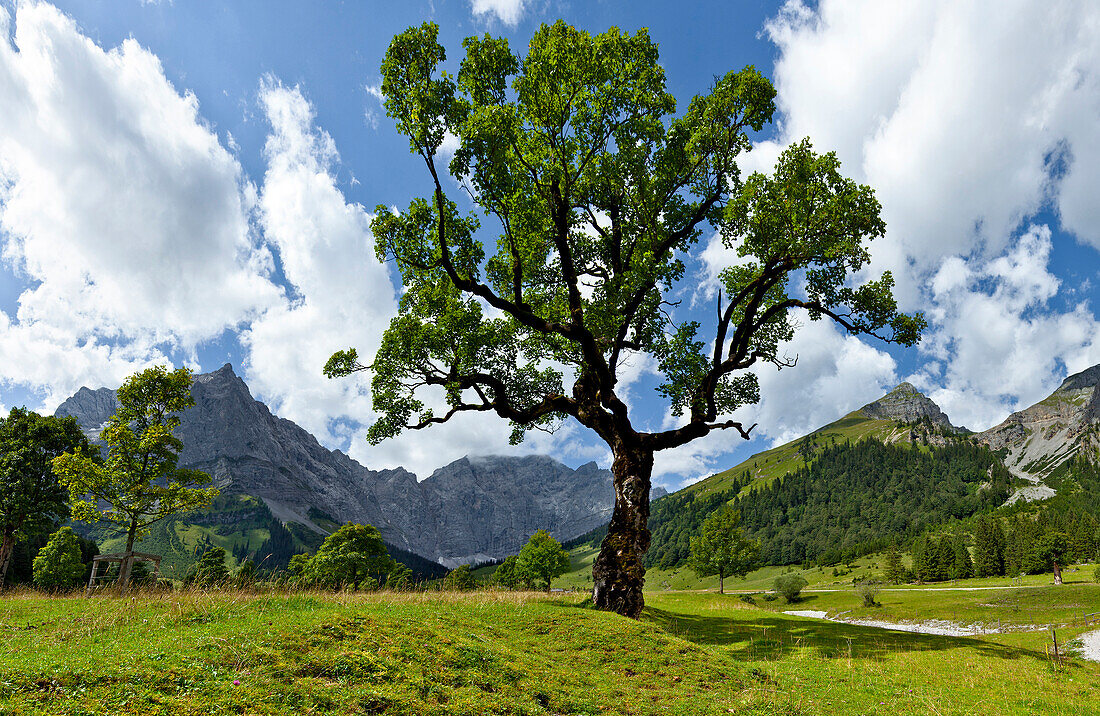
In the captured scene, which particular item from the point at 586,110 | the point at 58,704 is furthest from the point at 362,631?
the point at 586,110

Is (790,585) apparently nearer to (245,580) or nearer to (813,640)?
(813,640)

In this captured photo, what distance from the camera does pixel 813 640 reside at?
18094 millimetres

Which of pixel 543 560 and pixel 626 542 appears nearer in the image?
pixel 626 542

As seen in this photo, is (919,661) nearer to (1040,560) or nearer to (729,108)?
(729,108)

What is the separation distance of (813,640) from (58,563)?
221 ft

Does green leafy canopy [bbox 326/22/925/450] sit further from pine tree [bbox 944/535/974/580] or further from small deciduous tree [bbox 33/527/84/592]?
pine tree [bbox 944/535/974/580]

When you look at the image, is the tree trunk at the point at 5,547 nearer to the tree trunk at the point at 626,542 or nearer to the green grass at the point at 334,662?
the green grass at the point at 334,662

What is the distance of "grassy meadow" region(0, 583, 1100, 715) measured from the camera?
6539mm

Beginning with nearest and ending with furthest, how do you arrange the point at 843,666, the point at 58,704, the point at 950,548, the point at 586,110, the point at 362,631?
1. the point at 58,704
2. the point at 362,631
3. the point at 843,666
4. the point at 586,110
5. the point at 950,548

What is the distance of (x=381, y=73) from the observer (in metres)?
15.3

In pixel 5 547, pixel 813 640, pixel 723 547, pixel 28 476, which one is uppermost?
pixel 28 476

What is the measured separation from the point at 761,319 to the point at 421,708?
18597 millimetres

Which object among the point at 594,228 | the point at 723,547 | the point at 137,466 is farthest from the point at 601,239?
the point at 723,547

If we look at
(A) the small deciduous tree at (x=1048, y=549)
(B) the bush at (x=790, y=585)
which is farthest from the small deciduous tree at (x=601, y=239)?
(A) the small deciduous tree at (x=1048, y=549)
